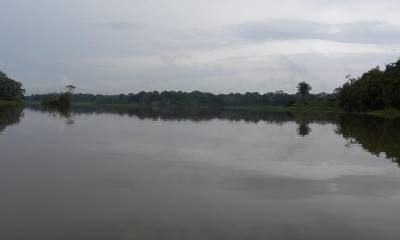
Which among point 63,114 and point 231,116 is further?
point 231,116

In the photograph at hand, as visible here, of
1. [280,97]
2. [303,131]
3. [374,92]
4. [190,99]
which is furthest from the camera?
[190,99]

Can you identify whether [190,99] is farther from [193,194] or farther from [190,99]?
[193,194]

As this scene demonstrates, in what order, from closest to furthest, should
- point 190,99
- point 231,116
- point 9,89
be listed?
point 231,116 → point 9,89 → point 190,99

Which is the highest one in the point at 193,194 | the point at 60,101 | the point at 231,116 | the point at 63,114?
the point at 60,101

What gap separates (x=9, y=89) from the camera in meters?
93.9

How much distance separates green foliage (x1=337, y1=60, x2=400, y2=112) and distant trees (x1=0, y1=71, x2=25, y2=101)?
64.2 m

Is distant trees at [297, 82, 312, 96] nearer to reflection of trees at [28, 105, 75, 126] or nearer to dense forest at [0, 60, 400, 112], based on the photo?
dense forest at [0, 60, 400, 112]

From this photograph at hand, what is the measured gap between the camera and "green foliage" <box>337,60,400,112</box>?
57794 millimetres

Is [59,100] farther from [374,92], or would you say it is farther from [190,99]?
[190,99]

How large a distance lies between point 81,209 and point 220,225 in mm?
2170

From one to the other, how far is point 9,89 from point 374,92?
69576 mm

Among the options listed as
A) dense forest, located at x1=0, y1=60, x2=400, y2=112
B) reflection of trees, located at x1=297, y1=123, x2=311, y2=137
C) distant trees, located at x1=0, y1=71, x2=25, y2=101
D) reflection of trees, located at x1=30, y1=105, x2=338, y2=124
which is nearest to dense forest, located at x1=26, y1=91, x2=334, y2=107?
dense forest, located at x1=0, y1=60, x2=400, y2=112

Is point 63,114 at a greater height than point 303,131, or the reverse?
point 63,114

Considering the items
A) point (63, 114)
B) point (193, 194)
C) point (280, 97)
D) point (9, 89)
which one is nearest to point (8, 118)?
point (63, 114)
